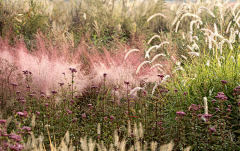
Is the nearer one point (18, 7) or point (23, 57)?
point (23, 57)

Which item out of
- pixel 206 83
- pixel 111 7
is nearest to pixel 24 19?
pixel 111 7

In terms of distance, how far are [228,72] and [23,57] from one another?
2.96 metres

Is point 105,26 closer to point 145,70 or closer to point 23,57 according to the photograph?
point 145,70

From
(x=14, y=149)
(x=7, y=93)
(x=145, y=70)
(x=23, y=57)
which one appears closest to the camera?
(x=14, y=149)

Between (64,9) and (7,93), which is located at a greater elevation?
(64,9)

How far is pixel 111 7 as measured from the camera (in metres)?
8.48

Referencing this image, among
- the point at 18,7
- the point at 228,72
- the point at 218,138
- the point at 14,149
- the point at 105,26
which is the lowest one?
the point at 218,138

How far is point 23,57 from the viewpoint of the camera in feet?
13.3

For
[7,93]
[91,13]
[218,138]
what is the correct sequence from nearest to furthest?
[218,138]
[7,93]
[91,13]

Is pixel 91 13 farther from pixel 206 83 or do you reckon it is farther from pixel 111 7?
pixel 206 83

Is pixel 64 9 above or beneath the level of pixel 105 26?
above

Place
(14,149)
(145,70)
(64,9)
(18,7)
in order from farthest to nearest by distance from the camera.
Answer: (64,9), (18,7), (145,70), (14,149)

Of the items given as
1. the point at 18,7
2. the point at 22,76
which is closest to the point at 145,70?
the point at 22,76

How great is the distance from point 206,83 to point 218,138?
842 mm
